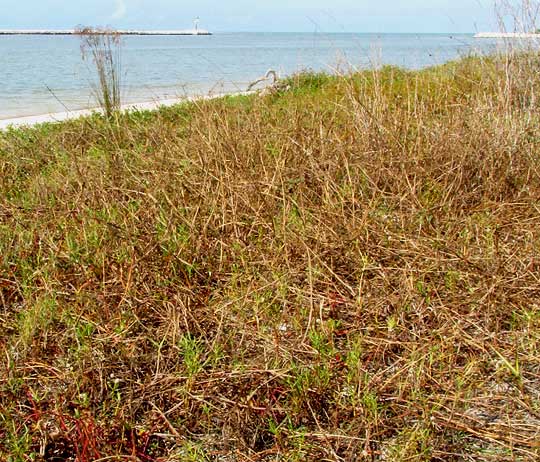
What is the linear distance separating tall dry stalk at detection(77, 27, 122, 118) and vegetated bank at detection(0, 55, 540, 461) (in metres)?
3.23

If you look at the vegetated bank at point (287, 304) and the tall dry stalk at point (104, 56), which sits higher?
the tall dry stalk at point (104, 56)

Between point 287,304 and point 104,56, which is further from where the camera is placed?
point 104,56

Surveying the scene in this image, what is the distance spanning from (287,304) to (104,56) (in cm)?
521

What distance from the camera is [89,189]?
3.48 metres

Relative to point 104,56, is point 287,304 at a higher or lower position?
lower

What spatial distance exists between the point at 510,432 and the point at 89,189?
2.55 metres

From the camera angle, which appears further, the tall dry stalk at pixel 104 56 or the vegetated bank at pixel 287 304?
the tall dry stalk at pixel 104 56

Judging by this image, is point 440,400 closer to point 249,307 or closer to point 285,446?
point 285,446

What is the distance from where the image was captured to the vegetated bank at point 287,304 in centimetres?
184

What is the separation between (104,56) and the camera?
6.83 m

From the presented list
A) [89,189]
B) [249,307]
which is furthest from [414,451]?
[89,189]

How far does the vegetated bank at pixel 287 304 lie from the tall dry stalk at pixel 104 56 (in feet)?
10.6

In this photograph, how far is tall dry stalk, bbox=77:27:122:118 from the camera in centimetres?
680

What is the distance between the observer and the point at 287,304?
8.14 ft
